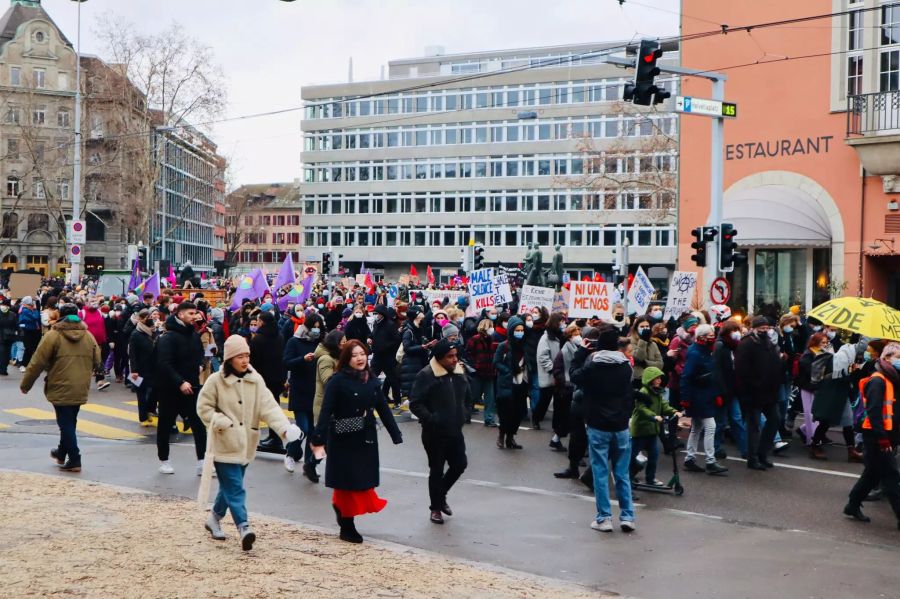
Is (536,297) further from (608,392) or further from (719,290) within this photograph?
(608,392)

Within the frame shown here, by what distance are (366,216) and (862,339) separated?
71.4m

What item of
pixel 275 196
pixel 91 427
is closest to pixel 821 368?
pixel 91 427

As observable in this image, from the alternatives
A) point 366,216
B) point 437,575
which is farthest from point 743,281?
point 366,216

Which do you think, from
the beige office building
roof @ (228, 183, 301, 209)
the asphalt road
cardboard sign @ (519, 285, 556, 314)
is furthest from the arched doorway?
roof @ (228, 183, 301, 209)

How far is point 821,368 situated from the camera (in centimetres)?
1308

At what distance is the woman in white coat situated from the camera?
25.7 feet

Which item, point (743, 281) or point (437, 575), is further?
point (743, 281)

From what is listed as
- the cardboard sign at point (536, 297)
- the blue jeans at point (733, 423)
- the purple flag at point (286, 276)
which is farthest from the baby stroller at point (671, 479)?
the purple flag at point (286, 276)

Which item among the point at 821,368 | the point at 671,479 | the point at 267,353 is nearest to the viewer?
the point at 671,479

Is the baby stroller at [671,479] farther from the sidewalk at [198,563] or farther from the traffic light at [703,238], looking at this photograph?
the traffic light at [703,238]

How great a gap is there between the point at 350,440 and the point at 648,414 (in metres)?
3.74

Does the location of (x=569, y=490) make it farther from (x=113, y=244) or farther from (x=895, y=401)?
(x=113, y=244)

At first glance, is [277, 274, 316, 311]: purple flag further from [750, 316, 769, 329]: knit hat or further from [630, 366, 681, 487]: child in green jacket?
[630, 366, 681, 487]: child in green jacket

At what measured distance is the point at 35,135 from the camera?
62.7m
